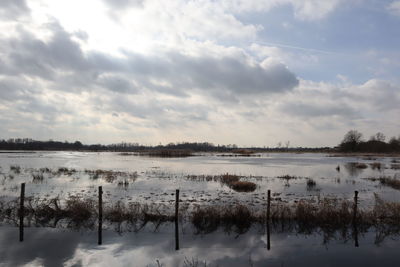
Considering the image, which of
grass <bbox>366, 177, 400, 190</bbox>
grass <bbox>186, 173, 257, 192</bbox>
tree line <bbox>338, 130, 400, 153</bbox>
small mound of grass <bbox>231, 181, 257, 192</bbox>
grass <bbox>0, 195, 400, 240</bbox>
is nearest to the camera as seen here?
grass <bbox>0, 195, 400, 240</bbox>

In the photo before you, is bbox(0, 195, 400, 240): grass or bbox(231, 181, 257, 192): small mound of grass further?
bbox(231, 181, 257, 192): small mound of grass

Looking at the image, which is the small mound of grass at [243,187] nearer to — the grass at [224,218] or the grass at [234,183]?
the grass at [234,183]

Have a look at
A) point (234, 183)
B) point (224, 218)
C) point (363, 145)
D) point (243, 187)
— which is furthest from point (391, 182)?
point (363, 145)

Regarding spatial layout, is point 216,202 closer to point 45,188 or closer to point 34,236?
point 34,236

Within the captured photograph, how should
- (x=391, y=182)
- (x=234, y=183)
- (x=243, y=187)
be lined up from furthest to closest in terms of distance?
(x=391, y=182) < (x=234, y=183) < (x=243, y=187)

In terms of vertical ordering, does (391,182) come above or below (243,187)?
above

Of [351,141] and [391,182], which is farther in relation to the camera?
[351,141]

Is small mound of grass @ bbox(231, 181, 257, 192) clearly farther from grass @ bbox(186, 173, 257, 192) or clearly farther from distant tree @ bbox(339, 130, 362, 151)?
distant tree @ bbox(339, 130, 362, 151)

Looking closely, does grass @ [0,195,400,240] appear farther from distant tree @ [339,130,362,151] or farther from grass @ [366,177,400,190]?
distant tree @ [339,130,362,151]

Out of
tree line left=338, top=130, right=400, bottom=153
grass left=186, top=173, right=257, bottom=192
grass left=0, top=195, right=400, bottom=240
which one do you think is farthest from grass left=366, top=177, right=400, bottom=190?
tree line left=338, top=130, right=400, bottom=153

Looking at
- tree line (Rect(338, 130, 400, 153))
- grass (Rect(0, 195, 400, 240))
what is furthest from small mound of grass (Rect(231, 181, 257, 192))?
tree line (Rect(338, 130, 400, 153))

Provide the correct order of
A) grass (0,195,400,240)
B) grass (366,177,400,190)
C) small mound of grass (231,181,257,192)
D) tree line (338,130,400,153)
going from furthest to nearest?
tree line (338,130,400,153)
grass (366,177,400,190)
small mound of grass (231,181,257,192)
grass (0,195,400,240)

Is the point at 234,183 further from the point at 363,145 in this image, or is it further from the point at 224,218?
the point at 363,145

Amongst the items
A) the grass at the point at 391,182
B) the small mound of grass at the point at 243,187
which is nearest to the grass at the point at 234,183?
the small mound of grass at the point at 243,187
